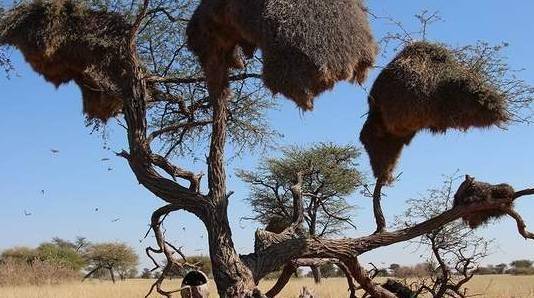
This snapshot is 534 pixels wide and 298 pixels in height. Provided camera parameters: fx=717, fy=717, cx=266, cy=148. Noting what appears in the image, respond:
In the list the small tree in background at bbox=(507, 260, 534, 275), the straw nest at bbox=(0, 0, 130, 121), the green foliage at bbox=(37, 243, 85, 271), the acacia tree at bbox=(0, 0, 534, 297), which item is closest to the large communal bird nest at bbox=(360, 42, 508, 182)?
the acacia tree at bbox=(0, 0, 534, 297)

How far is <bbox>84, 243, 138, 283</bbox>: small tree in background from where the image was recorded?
143 ft

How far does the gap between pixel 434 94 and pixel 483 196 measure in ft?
5.72

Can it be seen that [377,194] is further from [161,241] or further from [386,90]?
[161,241]

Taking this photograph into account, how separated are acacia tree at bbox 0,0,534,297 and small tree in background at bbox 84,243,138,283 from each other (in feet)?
111

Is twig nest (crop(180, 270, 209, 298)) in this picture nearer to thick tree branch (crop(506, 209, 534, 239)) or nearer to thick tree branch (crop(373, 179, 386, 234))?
thick tree branch (crop(373, 179, 386, 234))

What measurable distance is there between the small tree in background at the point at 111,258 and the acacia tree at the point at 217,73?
1334 inches

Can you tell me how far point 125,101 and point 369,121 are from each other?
3565 mm

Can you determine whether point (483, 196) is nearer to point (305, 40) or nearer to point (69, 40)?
point (305, 40)

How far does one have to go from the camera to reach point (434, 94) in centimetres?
933

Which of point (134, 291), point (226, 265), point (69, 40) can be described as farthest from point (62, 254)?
point (226, 265)

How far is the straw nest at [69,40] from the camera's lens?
949cm

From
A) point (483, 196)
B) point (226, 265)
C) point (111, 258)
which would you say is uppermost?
point (111, 258)

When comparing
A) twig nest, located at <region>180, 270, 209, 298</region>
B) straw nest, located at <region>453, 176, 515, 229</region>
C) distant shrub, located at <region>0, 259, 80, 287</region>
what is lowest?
twig nest, located at <region>180, 270, 209, 298</region>

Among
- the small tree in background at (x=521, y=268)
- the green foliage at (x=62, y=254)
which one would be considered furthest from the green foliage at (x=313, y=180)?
the small tree in background at (x=521, y=268)
